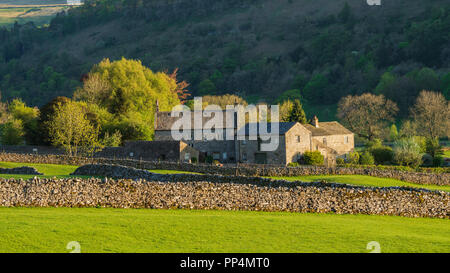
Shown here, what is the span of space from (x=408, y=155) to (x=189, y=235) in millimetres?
55316

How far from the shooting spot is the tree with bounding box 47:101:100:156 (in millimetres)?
64062

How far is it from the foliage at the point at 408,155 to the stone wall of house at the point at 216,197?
3793 cm

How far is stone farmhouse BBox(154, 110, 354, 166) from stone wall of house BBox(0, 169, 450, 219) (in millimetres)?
31977

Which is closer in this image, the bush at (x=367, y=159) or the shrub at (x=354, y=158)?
the bush at (x=367, y=159)

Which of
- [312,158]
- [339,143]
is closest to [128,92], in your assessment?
[339,143]

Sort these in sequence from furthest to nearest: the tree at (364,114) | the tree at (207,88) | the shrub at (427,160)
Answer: the tree at (207,88), the tree at (364,114), the shrub at (427,160)

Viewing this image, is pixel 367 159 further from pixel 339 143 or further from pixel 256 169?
pixel 256 169

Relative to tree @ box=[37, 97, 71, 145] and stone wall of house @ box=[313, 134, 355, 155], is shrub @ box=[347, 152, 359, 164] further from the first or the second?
tree @ box=[37, 97, 71, 145]

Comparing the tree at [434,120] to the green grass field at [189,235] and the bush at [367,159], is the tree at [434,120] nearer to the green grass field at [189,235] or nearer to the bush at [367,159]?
the bush at [367,159]

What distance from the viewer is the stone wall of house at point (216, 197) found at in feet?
78.5

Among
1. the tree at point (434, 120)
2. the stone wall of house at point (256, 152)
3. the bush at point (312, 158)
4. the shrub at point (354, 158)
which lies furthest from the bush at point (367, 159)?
the tree at point (434, 120)

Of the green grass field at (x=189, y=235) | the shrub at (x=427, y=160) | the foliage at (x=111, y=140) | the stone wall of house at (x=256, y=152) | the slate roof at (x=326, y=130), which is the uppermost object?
the slate roof at (x=326, y=130)

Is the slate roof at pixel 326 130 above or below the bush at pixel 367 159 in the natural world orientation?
above
